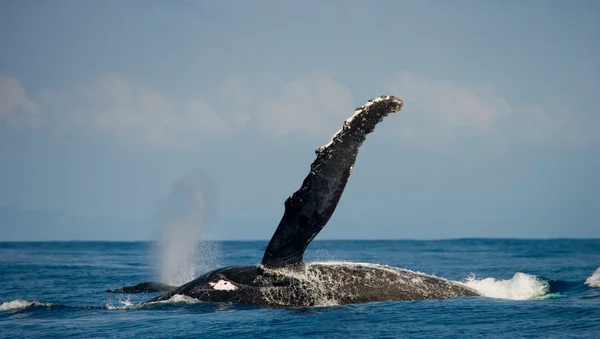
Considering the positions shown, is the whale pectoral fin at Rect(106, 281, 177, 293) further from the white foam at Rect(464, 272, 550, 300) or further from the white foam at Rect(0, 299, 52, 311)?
the white foam at Rect(464, 272, 550, 300)

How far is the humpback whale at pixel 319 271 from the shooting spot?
380 inches

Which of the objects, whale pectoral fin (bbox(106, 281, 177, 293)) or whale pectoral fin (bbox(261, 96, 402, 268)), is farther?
whale pectoral fin (bbox(106, 281, 177, 293))

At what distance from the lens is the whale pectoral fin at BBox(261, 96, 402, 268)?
9.62m

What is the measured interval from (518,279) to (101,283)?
10.7 m

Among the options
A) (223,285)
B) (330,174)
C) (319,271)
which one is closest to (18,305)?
(223,285)

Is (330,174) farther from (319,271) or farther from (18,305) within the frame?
(18,305)

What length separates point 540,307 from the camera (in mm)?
10422

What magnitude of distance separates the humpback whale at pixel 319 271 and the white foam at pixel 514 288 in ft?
2.87

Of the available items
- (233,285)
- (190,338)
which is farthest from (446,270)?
(190,338)

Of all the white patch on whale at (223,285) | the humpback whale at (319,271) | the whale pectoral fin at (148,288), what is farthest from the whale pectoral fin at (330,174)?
the whale pectoral fin at (148,288)

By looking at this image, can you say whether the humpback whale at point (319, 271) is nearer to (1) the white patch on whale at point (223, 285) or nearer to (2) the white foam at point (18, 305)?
(1) the white patch on whale at point (223, 285)

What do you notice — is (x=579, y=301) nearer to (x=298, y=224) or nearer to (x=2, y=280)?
(x=298, y=224)

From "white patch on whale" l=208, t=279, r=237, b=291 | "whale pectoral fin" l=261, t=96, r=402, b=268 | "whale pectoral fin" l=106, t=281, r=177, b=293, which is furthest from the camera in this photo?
"whale pectoral fin" l=106, t=281, r=177, b=293

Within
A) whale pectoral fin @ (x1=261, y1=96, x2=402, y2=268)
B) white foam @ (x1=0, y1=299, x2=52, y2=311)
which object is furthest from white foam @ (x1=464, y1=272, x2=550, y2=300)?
white foam @ (x1=0, y1=299, x2=52, y2=311)
